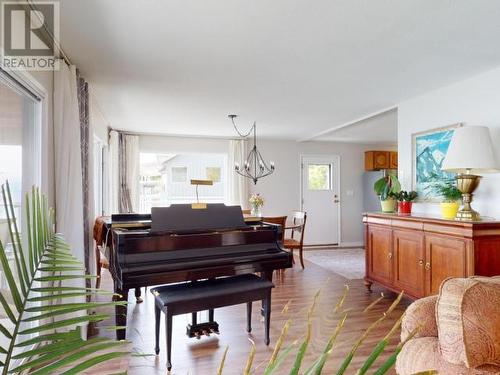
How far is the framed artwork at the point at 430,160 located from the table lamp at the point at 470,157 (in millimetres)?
426

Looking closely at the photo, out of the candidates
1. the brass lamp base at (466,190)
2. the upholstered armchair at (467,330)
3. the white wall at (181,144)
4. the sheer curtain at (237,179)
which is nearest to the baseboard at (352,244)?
the sheer curtain at (237,179)

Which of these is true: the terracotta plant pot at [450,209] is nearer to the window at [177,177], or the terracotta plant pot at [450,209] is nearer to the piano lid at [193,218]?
the piano lid at [193,218]

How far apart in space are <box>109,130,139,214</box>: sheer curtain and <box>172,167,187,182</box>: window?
0.83 metres

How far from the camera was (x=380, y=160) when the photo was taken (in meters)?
7.40

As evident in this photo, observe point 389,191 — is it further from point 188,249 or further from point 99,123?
point 99,123

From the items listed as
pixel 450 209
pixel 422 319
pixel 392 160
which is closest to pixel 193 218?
pixel 422 319

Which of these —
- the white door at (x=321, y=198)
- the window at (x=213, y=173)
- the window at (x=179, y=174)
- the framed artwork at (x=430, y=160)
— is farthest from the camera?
the white door at (x=321, y=198)

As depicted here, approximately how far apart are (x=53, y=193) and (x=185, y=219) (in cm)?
104

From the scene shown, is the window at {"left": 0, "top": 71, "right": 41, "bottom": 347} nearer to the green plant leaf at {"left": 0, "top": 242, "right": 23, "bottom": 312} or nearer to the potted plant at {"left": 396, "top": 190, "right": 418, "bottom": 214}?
the green plant leaf at {"left": 0, "top": 242, "right": 23, "bottom": 312}

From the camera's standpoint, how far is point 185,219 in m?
2.89

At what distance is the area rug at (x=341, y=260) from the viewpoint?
16.7 feet

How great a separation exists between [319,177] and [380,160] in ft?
4.46

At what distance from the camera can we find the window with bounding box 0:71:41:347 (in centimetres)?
208

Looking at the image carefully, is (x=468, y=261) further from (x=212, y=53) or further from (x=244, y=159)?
(x=244, y=159)
